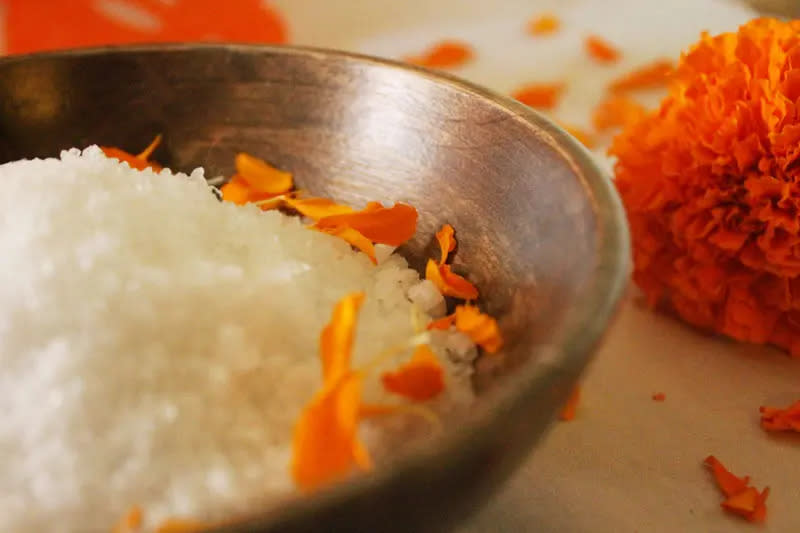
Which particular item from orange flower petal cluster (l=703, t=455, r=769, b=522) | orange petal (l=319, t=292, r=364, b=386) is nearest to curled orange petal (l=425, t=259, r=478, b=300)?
orange petal (l=319, t=292, r=364, b=386)

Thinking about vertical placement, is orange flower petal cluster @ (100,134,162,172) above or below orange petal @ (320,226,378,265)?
above

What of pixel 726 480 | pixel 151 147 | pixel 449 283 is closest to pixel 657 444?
pixel 726 480

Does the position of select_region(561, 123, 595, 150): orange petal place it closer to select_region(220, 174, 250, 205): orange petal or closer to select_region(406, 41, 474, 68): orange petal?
select_region(406, 41, 474, 68): orange petal

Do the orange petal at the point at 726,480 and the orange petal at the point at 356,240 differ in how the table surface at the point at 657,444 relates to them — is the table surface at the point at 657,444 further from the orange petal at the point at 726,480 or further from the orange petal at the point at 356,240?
the orange petal at the point at 356,240

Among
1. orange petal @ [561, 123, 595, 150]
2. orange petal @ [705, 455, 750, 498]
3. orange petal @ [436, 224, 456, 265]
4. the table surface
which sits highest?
orange petal @ [561, 123, 595, 150]

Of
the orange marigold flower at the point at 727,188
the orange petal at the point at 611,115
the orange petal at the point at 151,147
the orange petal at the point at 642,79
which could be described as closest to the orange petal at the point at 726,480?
the orange marigold flower at the point at 727,188

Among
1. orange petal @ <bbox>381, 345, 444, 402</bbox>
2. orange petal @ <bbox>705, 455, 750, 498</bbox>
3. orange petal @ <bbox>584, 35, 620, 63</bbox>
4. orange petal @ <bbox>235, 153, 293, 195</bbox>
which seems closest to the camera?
orange petal @ <bbox>381, 345, 444, 402</bbox>

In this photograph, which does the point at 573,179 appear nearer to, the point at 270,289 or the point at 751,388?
the point at 270,289

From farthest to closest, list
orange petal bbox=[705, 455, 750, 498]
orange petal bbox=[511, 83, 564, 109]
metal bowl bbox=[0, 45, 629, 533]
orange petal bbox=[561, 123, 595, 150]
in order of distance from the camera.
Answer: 1. orange petal bbox=[511, 83, 564, 109]
2. orange petal bbox=[561, 123, 595, 150]
3. orange petal bbox=[705, 455, 750, 498]
4. metal bowl bbox=[0, 45, 629, 533]
